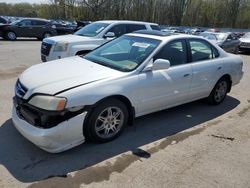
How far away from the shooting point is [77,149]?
379 centimetres

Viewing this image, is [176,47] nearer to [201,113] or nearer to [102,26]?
[201,113]

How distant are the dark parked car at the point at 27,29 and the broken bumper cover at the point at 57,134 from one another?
17970 millimetres

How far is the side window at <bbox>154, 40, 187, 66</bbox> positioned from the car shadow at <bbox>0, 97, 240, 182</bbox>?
1.06 meters

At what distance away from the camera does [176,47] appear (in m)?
4.92

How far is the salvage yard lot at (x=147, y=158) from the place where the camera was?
3.18 m

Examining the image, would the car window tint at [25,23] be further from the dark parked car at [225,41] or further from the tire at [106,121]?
the tire at [106,121]

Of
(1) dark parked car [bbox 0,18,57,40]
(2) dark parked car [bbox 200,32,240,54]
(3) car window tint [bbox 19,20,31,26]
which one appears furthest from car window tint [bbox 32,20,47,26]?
(2) dark parked car [bbox 200,32,240,54]

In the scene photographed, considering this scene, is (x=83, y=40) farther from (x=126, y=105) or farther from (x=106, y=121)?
(x=106, y=121)

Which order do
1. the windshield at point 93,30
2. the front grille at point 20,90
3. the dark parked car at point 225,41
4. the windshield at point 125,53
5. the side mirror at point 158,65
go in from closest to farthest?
the front grille at point 20,90 → the side mirror at point 158,65 → the windshield at point 125,53 → the windshield at point 93,30 → the dark parked car at point 225,41

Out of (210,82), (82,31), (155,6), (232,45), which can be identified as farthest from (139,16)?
(210,82)

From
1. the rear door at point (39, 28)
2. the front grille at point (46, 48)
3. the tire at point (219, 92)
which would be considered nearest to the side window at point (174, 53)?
the tire at point (219, 92)

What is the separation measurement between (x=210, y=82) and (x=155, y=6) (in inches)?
2578

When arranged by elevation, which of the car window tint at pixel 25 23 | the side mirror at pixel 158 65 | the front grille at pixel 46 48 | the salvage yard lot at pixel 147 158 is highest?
the side mirror at pixel 158 65

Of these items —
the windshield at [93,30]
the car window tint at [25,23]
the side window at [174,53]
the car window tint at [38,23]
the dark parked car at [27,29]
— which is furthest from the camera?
the car window tint at [38,23]
